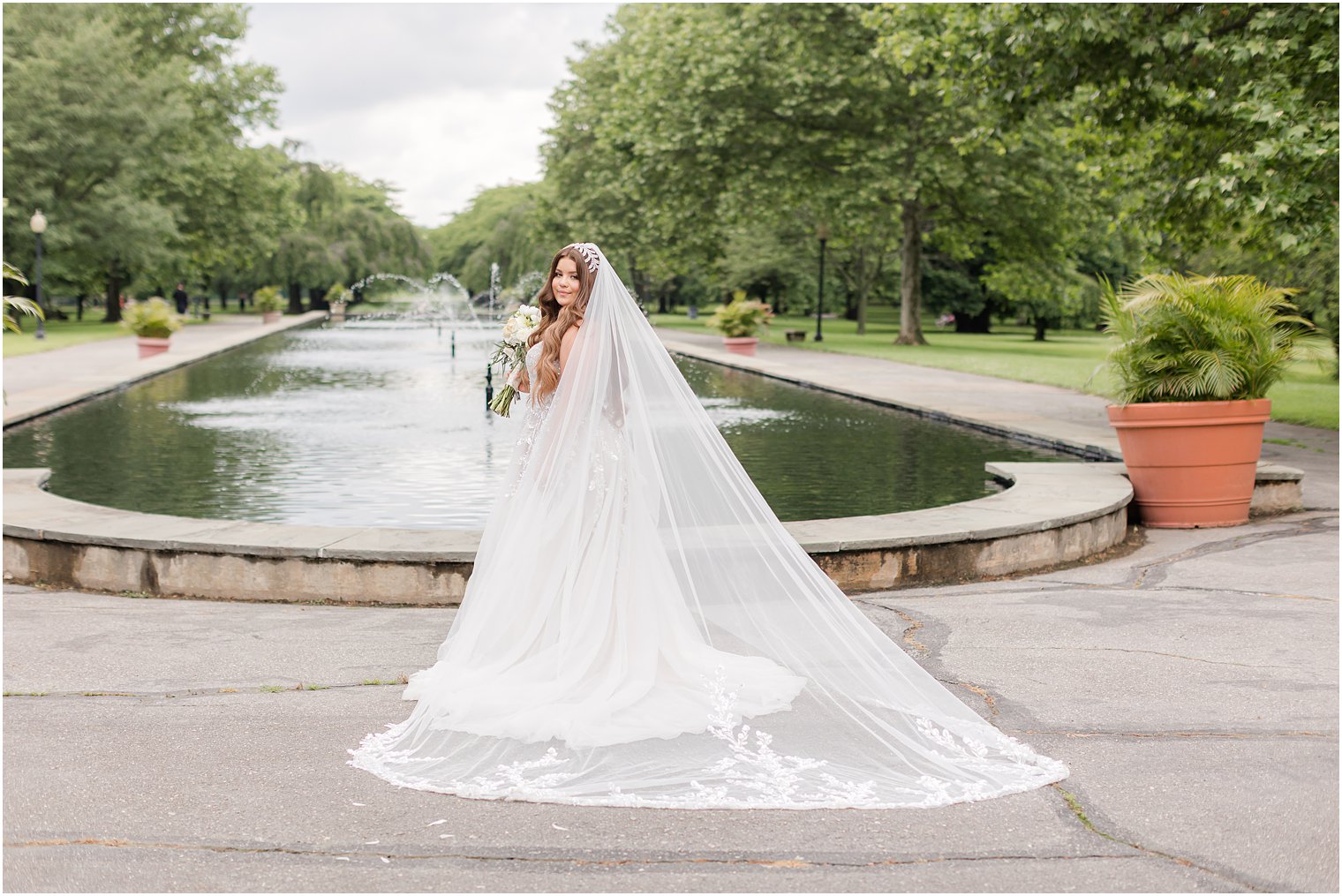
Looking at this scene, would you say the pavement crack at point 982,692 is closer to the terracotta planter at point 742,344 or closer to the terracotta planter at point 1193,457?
the terracotta planter at point 1193,457

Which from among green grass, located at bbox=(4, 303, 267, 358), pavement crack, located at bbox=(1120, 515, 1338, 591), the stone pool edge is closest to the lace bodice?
the stone pool edge

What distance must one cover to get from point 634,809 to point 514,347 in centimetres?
242

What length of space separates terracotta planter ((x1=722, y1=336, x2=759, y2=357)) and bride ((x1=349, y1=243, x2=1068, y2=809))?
1106 inches

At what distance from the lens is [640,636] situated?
5.21 meters

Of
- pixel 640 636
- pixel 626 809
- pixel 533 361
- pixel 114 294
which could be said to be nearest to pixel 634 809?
pixel 626 809

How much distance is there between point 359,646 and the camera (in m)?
6.31

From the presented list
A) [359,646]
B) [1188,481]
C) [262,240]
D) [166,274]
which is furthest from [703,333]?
[359,646]

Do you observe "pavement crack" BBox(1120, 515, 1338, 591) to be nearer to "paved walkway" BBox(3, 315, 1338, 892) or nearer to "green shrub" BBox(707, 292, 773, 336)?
"paved walkway" BBox(3, 315, 1338, 892)

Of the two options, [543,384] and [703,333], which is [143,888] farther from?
[703,333]

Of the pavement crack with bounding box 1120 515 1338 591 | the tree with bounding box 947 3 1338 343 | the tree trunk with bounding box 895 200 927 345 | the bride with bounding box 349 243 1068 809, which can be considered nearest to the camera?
the bride with bounding box 349 243 1068 809

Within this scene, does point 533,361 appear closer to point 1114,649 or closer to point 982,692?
point 982,692

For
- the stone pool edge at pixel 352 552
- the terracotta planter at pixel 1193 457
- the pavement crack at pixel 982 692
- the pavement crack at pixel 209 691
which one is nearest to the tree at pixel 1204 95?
the terracotta planter at pixel 1193 457

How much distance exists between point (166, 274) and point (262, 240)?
218 inches

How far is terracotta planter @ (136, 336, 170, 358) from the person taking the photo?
1197 inches
